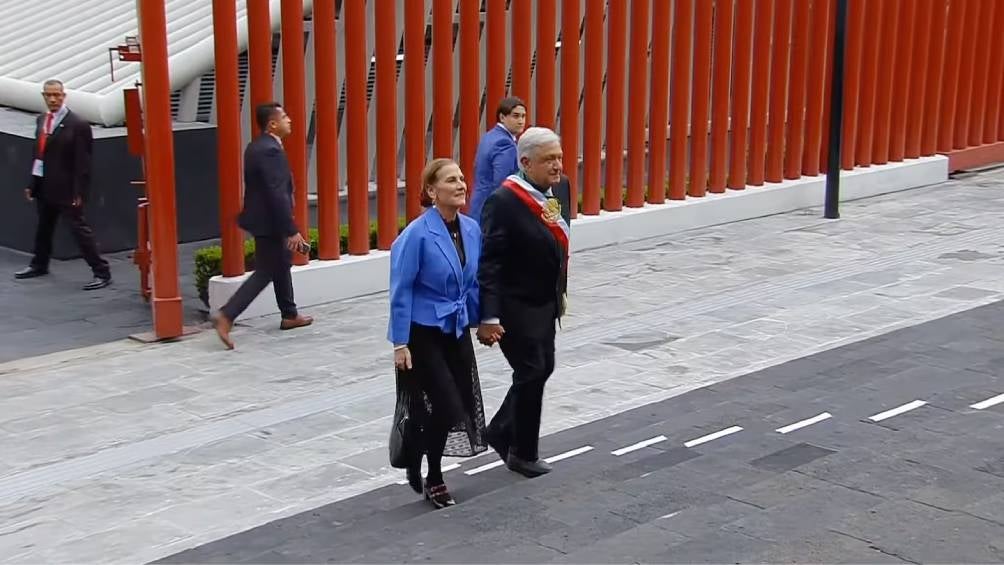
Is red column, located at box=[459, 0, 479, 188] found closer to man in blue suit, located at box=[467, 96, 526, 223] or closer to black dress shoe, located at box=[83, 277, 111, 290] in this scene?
man in blue suit, located at box=[467, 96, 526, 223]

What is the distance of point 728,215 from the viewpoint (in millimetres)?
14062

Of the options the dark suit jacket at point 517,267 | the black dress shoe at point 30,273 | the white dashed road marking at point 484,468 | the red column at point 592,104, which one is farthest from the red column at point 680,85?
the dark suit jacket at point 517,267

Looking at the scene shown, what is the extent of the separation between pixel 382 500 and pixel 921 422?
9.66 feet

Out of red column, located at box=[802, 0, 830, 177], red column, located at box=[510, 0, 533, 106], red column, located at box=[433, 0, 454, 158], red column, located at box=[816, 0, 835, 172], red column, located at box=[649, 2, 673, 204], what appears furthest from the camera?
red column, located at box=[816, 0, 835, 172]

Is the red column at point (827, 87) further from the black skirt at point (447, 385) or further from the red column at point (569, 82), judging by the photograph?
the black skirt at point (447, 385)

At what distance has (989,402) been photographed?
7.89 meters

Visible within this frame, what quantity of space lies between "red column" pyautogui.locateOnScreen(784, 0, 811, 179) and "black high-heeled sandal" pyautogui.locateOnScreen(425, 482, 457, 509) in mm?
9322

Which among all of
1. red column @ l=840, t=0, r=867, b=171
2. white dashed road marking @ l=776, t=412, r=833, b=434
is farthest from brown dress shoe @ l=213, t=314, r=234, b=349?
red column @ l=840, t=0, r=867, b=171

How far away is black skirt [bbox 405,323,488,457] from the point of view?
6.30 meters

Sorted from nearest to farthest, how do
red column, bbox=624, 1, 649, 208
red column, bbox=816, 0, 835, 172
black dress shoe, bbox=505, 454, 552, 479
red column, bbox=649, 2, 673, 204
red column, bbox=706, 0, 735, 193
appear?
black dress shoe, bbox=505, 454, 552, 479 < red column, bbox=624, 1, 649, 208 < red column, bbox=649, 2, 673, 204 < red column, bbox=706, 0, 735, 193 < red column, bbox=816, 0, 835, 172

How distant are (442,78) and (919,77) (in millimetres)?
6955

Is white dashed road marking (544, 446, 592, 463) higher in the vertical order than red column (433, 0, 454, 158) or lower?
lower

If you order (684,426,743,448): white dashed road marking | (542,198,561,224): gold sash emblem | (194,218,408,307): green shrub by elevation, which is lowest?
(684,426,743,448): white dashed road marking

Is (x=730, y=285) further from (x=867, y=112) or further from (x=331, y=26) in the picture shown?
(x=867, y=112)
